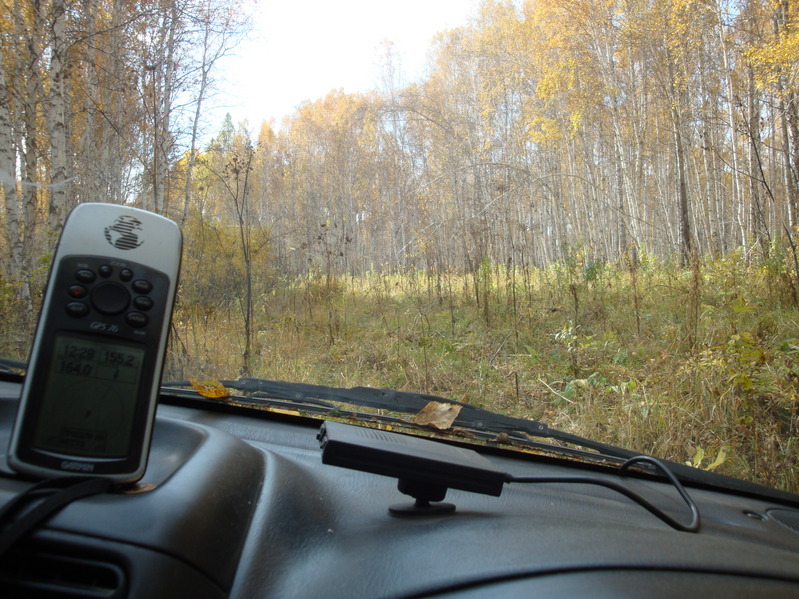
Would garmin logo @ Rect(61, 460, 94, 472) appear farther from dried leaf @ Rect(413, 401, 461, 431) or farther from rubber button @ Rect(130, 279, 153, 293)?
dried leaf @ Rect(413, 401, 461, 431)

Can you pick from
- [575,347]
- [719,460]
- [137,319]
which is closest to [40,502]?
[137,319]

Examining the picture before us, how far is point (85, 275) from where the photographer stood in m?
0.84

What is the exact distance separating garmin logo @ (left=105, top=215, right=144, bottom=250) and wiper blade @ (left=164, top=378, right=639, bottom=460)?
1.07m

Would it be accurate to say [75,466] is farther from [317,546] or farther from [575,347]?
[575,347]

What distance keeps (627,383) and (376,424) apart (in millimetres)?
1981

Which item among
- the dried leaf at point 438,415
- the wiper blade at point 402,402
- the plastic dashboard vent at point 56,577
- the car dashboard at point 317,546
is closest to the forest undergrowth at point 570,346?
the wiper blade at point 402,402

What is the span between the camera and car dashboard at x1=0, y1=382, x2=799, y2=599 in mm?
653

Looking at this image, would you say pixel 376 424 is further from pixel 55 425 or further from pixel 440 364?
pixel 440 364

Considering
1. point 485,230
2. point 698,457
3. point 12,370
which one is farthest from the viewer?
point 485,230

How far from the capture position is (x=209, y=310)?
460cm

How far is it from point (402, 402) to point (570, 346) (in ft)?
8.20

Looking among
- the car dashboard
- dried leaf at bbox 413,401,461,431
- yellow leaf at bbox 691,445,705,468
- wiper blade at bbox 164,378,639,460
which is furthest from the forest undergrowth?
the car dashboard

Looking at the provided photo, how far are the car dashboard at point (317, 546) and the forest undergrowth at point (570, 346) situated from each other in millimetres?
1615

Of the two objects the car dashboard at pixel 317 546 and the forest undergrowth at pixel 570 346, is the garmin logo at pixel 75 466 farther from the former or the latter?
the forest undergrowth at pixel 570 346
